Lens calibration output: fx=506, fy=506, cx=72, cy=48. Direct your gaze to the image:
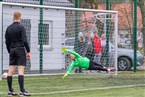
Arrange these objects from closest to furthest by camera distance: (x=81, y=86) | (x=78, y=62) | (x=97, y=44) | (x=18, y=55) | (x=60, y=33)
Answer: (x=18, y=55) → (x=81, y=86) → (x=78, y=62) → (x=60, y=33) → (x=97, y=44)

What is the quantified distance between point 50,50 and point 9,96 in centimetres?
657

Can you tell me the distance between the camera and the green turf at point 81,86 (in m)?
12.7

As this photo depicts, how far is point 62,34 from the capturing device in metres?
18.7

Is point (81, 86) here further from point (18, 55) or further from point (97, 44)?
point (97, 44)

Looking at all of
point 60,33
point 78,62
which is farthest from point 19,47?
point 60,33

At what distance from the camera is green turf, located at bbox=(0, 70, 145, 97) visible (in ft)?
41.8

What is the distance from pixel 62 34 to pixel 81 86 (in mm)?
4219

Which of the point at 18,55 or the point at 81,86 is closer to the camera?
the point at 18,55

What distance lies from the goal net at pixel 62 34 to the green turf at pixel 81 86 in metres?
0.65

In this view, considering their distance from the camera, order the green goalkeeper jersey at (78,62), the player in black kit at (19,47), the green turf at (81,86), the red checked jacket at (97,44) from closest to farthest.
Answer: the player in black kit at (19,47)
the green turf at (81,86)
the green goalkeeper jersey at (78,62)
the red checked jacket at (97,44)

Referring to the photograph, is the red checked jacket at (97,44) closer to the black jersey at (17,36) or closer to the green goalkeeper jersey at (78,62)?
the green goalkeeper jersey at (78,62)

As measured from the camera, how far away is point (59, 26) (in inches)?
734

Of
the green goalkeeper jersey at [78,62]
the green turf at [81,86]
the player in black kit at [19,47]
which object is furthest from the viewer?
the green goalkeeper jersey at [78,62]

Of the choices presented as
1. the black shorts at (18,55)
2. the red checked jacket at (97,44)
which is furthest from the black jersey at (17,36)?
the red checked jacket at (97,44)
